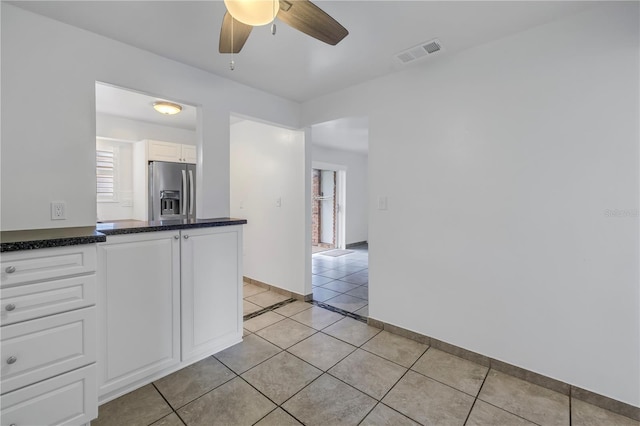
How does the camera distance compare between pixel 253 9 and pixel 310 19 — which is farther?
pixel 310 19

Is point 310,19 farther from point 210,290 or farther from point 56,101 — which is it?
point 210,290

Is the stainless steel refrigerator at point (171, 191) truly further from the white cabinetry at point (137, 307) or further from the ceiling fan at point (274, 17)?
the ceiling fan at point (274, 17)

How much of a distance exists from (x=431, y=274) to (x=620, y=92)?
63.6 inches

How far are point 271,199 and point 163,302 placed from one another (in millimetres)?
1969

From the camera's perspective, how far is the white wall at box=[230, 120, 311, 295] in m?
3.39

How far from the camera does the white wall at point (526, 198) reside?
1.64 m

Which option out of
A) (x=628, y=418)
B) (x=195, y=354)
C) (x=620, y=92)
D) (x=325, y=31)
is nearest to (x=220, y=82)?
(x=325, y=31)

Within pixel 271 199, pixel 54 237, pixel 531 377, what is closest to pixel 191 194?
pixel 271 199

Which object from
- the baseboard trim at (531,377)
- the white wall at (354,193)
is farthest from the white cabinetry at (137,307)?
the white wall at (354,193)

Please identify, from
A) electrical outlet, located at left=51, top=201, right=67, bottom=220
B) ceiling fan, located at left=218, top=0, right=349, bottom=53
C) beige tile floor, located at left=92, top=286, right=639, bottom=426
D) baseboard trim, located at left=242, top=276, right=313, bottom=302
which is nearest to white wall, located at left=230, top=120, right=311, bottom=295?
baseboard trim, located at left=242, top=276, right=313, bottom=302

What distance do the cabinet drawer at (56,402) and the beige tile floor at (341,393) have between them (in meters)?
0.19

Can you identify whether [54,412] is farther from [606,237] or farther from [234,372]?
[606,237]

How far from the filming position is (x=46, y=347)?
1340 millimetres

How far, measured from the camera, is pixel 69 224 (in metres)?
1.84
